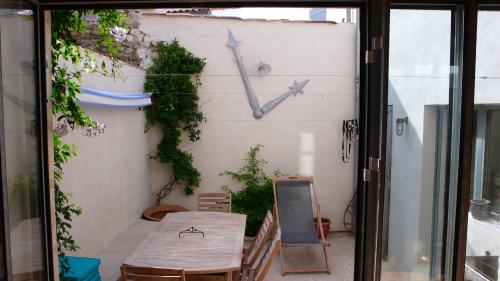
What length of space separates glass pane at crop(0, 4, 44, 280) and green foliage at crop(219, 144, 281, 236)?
157 inches

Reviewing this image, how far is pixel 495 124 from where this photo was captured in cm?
212

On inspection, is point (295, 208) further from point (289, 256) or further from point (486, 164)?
point (486, 164)

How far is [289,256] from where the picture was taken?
530cm

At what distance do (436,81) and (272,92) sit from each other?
421 cm

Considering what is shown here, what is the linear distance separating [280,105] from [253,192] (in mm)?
1393

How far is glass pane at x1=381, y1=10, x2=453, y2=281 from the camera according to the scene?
2.13 m

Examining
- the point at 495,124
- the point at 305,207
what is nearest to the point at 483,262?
the point at 495,124

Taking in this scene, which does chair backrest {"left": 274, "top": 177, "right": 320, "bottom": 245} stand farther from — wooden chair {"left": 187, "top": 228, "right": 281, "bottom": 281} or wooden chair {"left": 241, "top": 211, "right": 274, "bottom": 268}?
wooden chair {"left": 187, "top": 228, "right": 281, "bottom": 281}

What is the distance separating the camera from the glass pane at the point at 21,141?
176 centimetres

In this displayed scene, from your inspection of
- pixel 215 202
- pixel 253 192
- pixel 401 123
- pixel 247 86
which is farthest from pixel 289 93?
pixel 401 123

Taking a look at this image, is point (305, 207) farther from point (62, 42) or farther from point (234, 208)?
point (62, 42)

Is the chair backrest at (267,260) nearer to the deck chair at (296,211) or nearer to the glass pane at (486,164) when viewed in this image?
the glass pane at (486,164)

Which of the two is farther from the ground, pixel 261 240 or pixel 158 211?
pixel 261 240

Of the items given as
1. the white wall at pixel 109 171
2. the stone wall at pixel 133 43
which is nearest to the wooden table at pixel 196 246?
the white wall at pixel 109 171
